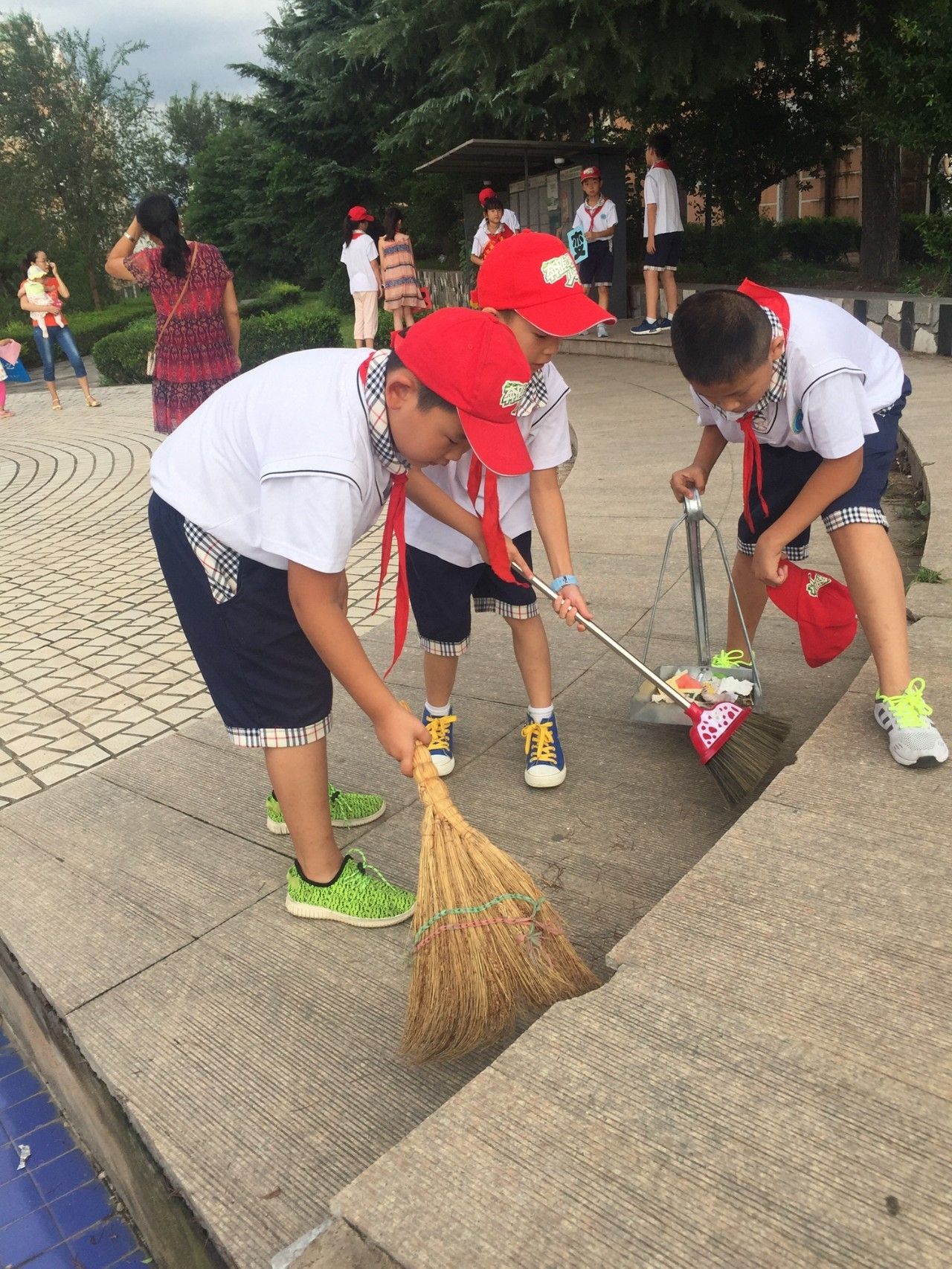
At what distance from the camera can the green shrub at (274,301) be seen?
23469 millimetres

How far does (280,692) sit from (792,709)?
1588mm

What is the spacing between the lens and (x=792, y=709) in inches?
116

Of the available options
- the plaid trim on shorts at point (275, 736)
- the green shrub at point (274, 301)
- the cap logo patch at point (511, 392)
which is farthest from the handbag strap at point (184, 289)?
the green shrub at point (274, 301)

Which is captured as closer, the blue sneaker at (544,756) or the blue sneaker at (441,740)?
the blue sneaker at (544,756)

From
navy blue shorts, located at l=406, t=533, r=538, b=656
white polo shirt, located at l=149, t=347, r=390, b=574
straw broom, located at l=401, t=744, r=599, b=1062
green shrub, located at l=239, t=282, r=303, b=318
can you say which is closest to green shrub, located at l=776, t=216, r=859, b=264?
green shrub, located at l=239, t=282, r=303, b=318

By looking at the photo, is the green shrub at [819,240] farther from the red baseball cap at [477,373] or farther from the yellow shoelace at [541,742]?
the red baseball cap at [477,373]

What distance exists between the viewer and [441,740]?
9.47 ft

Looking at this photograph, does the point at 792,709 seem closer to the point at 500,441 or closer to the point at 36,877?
the point at 500,441

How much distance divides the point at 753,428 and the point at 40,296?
36.0 feet

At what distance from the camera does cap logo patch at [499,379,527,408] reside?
170 cm

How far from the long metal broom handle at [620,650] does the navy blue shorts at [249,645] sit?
629 mm

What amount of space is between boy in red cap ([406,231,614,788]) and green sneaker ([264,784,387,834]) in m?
0.25

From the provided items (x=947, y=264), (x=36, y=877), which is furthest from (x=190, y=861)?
(x=947, y=264)

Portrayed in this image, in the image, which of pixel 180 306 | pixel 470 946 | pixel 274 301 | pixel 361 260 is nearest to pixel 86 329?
pixel 274 301
